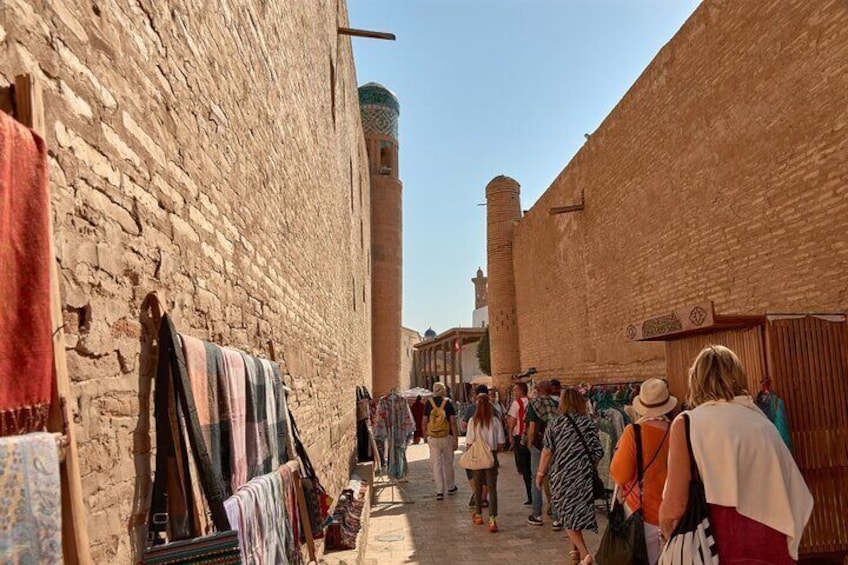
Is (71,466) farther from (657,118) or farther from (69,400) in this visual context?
(657,118)

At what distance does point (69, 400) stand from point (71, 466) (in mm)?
154

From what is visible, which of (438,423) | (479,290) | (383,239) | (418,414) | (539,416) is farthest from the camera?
(479,290)

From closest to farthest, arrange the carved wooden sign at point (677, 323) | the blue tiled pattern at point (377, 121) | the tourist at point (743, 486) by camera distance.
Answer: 1. the tourist at point (743, 486)
2. the carved wooden sign at point (677, 323)
3. the blue tiled pattern at point (377, 121)

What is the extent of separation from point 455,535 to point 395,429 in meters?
4.28

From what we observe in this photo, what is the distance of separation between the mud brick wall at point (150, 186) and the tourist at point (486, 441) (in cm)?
A: 271

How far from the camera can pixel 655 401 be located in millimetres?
3469

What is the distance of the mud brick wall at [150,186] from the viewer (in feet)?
5.61

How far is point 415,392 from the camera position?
580 inches

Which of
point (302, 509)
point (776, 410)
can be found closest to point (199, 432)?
point (302, 509)

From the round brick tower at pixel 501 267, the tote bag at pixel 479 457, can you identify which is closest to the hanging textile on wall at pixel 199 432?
the tote bag at pixel 479 457

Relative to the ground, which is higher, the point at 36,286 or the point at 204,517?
the point at 36,286

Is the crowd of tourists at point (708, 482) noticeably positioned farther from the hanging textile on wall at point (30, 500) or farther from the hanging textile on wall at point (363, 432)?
the hanging textile on wall at point (363, 432)

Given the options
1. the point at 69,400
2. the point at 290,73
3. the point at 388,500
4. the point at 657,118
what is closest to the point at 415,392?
the point at 388,500

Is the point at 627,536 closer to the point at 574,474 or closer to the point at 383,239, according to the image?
the point at 574,474
